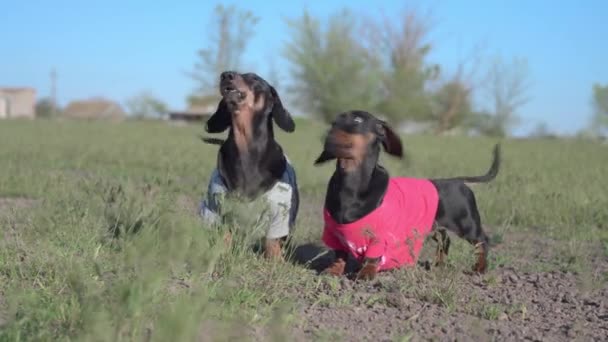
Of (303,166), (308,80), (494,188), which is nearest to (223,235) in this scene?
(494,188)

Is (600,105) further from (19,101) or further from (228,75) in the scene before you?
(19,101)

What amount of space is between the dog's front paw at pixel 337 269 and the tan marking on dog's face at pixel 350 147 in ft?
1.85

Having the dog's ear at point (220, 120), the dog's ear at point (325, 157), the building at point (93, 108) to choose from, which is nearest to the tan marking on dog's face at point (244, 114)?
the dog's ear at point (220, 120)

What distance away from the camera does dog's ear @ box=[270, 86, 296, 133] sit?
475 centimetres

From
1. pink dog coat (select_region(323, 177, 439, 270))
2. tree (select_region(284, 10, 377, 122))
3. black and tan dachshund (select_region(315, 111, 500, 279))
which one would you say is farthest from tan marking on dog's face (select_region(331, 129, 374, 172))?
tree (select_region(284, 10, 377, 122))

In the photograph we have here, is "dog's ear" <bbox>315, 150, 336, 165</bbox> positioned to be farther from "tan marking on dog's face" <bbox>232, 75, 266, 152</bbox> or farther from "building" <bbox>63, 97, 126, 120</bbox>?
"building" <bbox>63, 97, 126, 120</bbox>

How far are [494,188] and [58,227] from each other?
17.3 feet

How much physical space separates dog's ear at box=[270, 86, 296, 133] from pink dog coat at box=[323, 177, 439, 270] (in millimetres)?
760

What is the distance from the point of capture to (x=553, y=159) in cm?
1377

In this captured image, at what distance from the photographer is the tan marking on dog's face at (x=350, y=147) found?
4.13 metres

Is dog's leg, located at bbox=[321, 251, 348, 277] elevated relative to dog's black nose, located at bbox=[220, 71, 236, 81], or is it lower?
lower

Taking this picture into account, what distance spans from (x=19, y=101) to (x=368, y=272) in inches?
3003

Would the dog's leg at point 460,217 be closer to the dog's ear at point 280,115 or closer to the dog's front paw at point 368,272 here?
the dog's front paw at point 368,272

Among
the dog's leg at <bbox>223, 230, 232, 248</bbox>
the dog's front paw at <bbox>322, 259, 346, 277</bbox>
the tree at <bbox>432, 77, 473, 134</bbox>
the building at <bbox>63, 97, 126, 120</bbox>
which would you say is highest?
the dog's leg at <bbox>223, 230, 232, 248</bbox>
